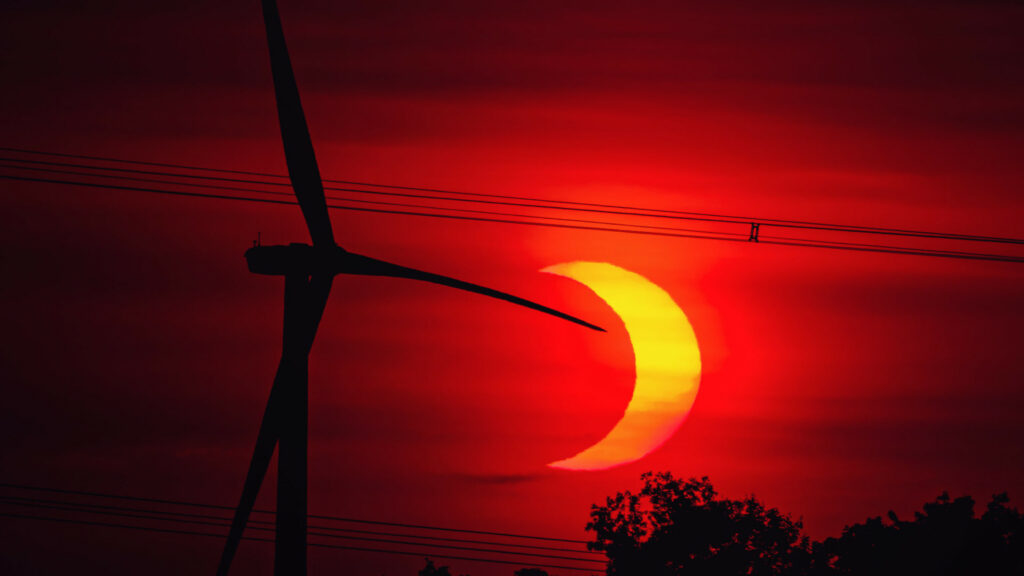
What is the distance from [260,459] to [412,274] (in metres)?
6.40

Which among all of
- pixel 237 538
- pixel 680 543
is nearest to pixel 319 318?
pixel 237 538

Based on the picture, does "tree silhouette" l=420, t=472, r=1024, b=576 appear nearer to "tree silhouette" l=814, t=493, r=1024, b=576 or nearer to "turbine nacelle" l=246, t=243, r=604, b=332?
"tree silhouette" l=814, t=493, r=1024, b=576

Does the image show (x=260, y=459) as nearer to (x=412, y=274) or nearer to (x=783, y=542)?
(x=412, y=274)

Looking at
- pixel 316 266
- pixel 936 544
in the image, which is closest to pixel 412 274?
pixel 316 266

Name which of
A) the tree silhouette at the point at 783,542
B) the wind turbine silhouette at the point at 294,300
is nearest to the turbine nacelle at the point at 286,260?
the wind turbine silhouette at the point at 294,300

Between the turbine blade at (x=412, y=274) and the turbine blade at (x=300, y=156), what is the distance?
84 centimetres

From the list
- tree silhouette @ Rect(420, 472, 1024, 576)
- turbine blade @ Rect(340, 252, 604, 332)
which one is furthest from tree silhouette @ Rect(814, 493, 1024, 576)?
turbine blade @ Rect(340, 252, 604, 332)

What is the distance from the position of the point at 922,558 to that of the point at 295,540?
2647 cm

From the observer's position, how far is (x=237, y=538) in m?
37.0

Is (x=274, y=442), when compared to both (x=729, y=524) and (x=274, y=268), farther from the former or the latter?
(x=729, y=524)

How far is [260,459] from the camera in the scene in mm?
37312

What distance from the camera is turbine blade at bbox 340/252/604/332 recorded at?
1478 inches

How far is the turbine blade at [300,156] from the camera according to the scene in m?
38.6

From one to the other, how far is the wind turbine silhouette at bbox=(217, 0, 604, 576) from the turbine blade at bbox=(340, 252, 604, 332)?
0.09 ft
